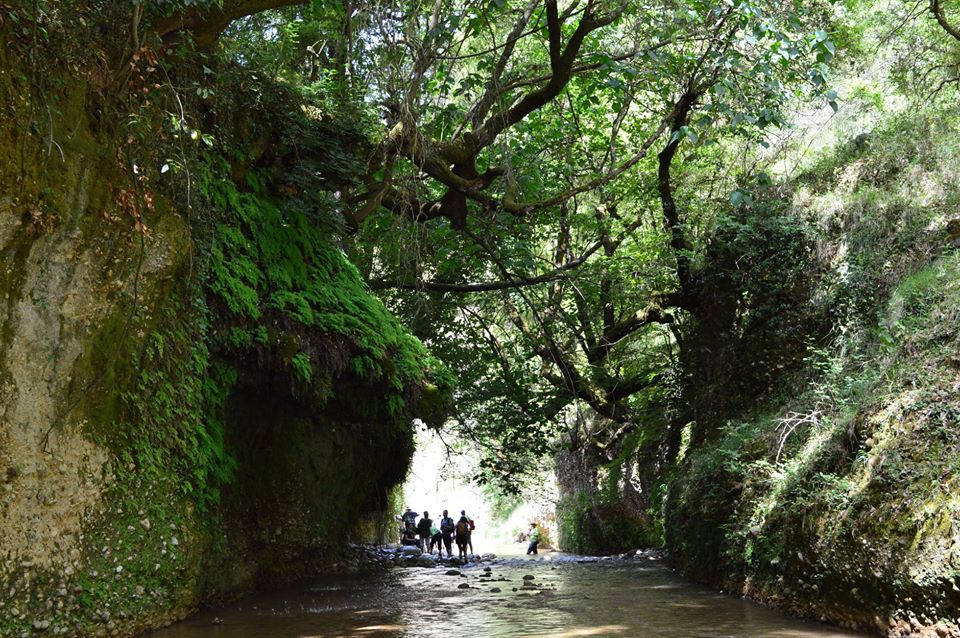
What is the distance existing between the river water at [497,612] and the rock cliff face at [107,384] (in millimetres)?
846

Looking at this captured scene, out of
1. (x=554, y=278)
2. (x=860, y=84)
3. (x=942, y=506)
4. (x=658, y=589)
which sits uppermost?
(x=860, y=84)

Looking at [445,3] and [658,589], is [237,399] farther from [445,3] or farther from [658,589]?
[658,589]

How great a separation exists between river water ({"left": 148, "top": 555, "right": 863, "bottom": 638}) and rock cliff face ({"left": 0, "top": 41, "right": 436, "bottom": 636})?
2.78 feet

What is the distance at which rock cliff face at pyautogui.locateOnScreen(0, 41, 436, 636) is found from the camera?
635 centimetres

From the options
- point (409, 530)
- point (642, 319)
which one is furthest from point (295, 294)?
point (409, 530)

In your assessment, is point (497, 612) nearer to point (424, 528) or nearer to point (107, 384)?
point (107, 384)

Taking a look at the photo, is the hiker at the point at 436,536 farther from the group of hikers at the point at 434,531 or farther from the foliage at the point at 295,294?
the foliage at the point at 295,294

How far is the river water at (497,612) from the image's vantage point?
321 inches

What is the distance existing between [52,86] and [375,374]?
563cm

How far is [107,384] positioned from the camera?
7352mm

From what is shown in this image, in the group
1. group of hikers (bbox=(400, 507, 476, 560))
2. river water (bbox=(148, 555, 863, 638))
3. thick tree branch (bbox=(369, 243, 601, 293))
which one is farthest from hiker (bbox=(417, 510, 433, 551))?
thick tree branch (bbox=(369, 243, 601, 293))

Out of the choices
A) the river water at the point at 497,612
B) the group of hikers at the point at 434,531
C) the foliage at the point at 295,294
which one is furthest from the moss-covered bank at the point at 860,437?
the group of hikers at the point at 434,531

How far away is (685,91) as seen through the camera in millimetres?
12148

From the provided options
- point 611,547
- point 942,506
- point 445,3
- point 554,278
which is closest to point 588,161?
point 554,278
